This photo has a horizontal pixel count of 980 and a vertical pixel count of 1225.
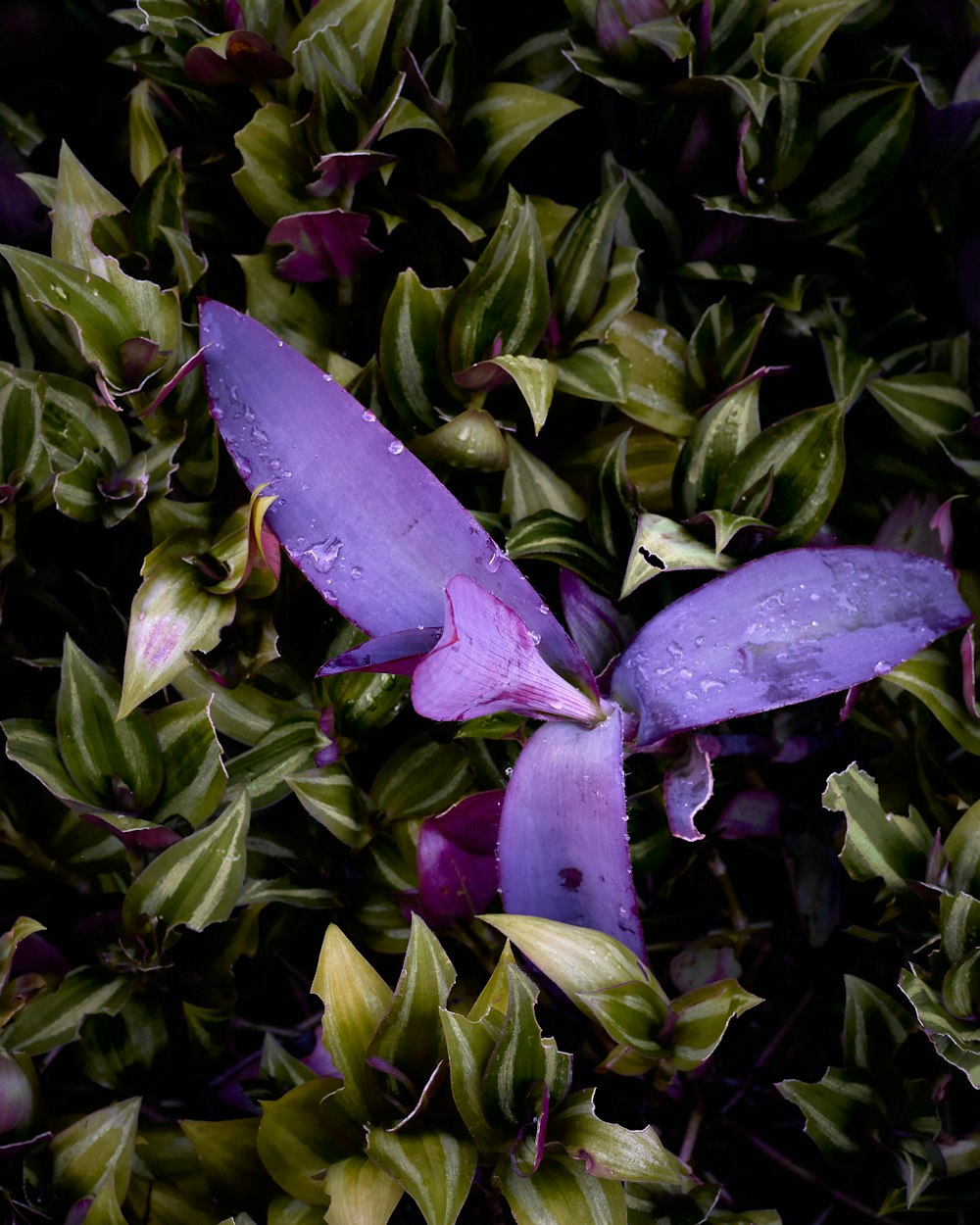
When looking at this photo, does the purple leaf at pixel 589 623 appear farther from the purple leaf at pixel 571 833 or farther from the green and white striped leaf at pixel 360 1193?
the green and white striped leaf at pixel 360 1193

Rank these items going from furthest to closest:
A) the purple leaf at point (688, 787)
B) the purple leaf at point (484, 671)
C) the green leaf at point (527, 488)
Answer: the green leaf at point (527, 488) → the purple leaf at point (688, 787) → the purple leaf at point (484, 671)

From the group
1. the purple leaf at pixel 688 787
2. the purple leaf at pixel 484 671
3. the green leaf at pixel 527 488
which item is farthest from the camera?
the green leaf at pixel 527 488

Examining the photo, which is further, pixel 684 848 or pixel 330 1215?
pixel 684 848

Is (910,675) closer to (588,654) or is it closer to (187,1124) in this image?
(588,654)

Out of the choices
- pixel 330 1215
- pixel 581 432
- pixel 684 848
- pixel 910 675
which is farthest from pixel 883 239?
pixel 330 1215

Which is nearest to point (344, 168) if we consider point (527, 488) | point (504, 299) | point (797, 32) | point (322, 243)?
point (322, 243)

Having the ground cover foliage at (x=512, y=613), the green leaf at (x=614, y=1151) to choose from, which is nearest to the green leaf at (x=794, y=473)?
the ground cover foliage at (x=512, y=613)

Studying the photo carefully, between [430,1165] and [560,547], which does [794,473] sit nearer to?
[560,547]
